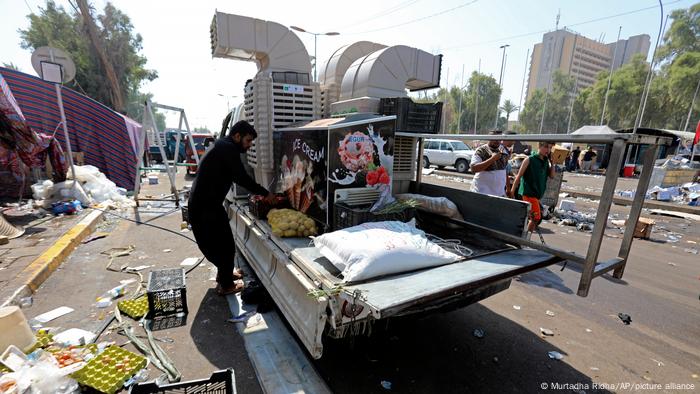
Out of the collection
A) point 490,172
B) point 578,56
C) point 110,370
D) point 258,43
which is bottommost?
point 110,370

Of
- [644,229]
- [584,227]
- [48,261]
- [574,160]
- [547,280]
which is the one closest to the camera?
Answer: [48,261]

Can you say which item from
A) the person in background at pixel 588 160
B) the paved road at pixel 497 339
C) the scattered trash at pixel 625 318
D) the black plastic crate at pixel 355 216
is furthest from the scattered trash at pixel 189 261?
the person in background at pixel 588 160

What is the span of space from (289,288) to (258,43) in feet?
13.4

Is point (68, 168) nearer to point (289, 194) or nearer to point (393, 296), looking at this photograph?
point (289, 194)

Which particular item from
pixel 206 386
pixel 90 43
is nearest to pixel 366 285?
pixel 206 386

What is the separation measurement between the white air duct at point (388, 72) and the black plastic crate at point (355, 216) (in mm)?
1951

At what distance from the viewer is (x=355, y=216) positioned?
2.64 m

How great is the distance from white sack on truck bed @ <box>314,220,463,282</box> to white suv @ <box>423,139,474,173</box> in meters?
15.8

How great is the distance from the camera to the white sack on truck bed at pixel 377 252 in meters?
1.86

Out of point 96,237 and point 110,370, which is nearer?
point 110,370

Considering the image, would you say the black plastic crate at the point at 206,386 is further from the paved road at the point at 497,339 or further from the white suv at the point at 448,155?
the white suv at the point at 448,155

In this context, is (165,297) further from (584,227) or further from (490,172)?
(584,227)

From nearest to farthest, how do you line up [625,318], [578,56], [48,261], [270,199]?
[625,318] → [270,199] → [48,261] → [578,56]

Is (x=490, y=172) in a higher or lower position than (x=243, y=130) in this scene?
lower
